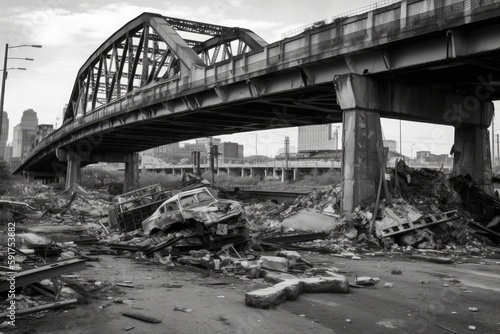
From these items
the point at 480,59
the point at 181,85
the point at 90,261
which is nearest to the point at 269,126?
the point at 181,85

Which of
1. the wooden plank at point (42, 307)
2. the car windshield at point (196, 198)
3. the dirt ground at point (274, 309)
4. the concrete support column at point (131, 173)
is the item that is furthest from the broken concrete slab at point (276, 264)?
the concrete support column at point (131, 173)

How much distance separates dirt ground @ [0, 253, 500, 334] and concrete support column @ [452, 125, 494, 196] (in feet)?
39.3

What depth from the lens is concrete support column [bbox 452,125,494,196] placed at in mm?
21312

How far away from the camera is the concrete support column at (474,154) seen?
69.9ft

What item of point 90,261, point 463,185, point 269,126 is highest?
point 269,126

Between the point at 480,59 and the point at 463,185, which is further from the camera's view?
the point at 463,185

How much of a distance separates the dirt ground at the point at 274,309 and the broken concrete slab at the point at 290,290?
12cm

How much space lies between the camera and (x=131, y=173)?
6209 centimetres

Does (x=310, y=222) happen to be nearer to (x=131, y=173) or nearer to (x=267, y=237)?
(x=267, y=237)

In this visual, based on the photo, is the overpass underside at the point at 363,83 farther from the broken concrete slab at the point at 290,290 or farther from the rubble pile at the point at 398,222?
the broken concrete slab at the point at 290,290

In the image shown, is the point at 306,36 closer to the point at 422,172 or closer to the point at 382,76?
the point at 382,76

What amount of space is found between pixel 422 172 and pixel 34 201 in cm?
2446

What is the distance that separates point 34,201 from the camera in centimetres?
3038

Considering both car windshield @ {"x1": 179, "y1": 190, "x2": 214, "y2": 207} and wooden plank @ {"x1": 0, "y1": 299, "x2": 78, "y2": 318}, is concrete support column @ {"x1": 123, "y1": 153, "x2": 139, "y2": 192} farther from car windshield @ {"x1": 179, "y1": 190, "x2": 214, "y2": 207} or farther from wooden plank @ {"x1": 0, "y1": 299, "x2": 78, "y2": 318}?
wooden plank @ {"x1": 0, "y1": 299, "x2": 78, "y2": 318}
